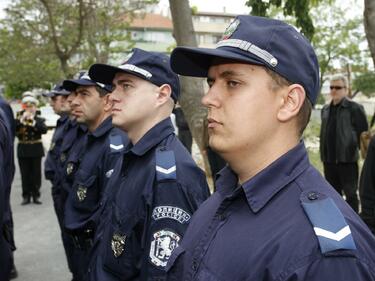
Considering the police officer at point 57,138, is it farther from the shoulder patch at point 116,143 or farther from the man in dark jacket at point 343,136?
the man in dark jacket at point 343,136

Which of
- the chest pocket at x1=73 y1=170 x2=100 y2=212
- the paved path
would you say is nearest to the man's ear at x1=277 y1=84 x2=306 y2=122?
the chest pocket at x1=73 y1=170 x2=100 y2=212

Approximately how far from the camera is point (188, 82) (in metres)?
7.51

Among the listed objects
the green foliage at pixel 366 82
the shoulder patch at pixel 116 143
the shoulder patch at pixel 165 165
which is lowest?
the green foliage at pixel 366 82

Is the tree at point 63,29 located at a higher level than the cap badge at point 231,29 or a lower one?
lower

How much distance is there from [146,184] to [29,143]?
20.8 feet

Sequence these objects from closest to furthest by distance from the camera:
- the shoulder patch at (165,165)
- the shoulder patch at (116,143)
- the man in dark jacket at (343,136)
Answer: the shoulder patch at (165,165), the shoulder patch at (116,143), the man in dark jacket at (343,136)

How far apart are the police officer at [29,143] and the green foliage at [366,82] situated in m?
29.7

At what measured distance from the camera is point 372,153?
328 cm

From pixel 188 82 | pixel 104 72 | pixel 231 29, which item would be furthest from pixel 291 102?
pixel 188 82

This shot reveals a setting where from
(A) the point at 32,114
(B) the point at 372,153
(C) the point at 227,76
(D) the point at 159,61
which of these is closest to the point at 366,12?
(B) the point at 372,153

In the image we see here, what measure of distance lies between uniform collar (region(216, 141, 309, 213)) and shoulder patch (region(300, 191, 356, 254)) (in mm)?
108

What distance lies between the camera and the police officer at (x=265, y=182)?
4.24 ft

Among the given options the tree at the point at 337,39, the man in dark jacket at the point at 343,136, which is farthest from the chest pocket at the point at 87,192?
the tree at the point at 337,39

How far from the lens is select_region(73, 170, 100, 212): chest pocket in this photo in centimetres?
362
